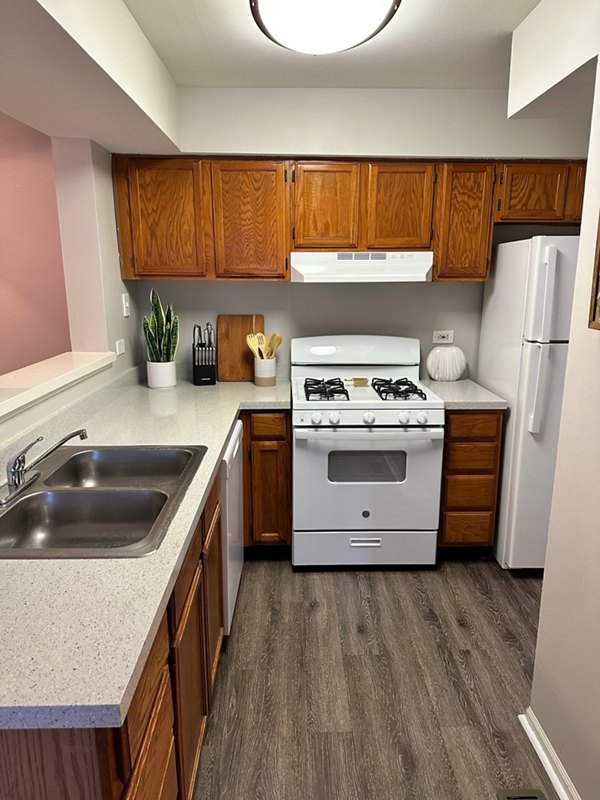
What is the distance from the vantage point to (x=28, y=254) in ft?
10.0

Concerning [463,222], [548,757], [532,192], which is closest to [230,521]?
[548,757]

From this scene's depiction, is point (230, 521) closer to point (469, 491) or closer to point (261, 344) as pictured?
point (261, 344)

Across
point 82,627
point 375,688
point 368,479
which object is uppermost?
point 82,627

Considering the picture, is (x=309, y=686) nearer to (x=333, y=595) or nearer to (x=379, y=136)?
(x=333, y=595)

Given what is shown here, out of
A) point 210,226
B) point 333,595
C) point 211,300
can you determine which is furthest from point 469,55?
point 333,595

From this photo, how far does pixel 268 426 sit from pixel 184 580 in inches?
54.3

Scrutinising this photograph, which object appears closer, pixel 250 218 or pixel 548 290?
pixel 548 290

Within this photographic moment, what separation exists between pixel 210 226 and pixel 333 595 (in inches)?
77.8

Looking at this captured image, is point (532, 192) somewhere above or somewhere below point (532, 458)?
above

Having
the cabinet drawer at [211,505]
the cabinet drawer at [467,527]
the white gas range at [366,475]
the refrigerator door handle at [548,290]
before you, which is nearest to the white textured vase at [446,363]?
the white gas range at [366,475]

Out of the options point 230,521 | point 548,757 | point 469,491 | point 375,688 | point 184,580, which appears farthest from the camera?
point 469,491

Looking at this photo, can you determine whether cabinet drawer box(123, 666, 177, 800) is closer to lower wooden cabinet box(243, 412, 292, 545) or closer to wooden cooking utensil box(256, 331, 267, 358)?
lower wooden cabinet box(243, 412, 292, 545)

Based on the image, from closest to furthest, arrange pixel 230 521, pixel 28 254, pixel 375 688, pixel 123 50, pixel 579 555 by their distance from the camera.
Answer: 1. pixel 579 555
2. pixel 123 50
3. pixel 375 688
4. pixel 230 521
5. pixel 28 254

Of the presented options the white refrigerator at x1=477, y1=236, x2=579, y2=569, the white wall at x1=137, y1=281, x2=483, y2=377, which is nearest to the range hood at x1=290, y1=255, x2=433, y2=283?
the white wall at x1=137, y1=281, x2=483, y2=377
